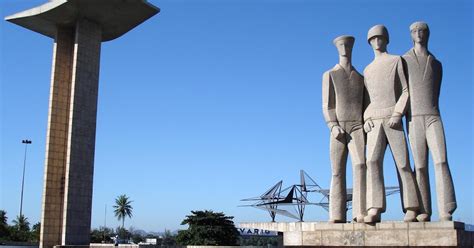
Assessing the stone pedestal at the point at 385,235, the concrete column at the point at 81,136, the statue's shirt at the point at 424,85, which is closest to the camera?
the stone pedestal at the point at 385,235

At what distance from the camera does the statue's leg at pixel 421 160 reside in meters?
12.2

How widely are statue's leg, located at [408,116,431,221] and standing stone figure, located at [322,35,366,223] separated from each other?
1.28m

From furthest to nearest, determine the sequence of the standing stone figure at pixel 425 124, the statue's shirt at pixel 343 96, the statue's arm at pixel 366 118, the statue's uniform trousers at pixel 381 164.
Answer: the statue's shirt at pixel 343 96 < the statue's arm at pixel 366 118 < the statue's uniform trousers at pixel 381 164 < the standing stone figure at pixel 425 124

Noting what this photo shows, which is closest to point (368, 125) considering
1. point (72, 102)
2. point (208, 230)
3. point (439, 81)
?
point (439, 81)

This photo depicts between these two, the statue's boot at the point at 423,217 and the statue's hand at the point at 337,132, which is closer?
the statue's boot at the point at 423,217

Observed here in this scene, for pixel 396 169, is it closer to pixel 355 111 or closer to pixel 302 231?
pixel 355 111

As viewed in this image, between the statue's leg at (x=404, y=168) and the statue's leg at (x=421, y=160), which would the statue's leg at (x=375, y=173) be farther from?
the statue's leg at (x=421, y=160)

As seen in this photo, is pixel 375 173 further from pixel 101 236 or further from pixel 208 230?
pixel 101 236

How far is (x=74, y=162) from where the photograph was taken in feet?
88.9

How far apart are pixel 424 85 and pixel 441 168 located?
2.00m

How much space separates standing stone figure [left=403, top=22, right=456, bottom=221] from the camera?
11.9 metres

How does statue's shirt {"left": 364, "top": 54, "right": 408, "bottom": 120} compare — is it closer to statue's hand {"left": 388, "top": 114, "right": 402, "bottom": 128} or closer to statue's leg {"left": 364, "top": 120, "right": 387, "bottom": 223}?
statue's hand {"left": 388, "top": 114, "right": 402, "bottom": 128}

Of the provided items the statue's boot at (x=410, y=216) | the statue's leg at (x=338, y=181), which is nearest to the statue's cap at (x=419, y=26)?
the statue's leg at (x=338, y=181)

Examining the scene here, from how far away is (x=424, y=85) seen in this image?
12477 mm
